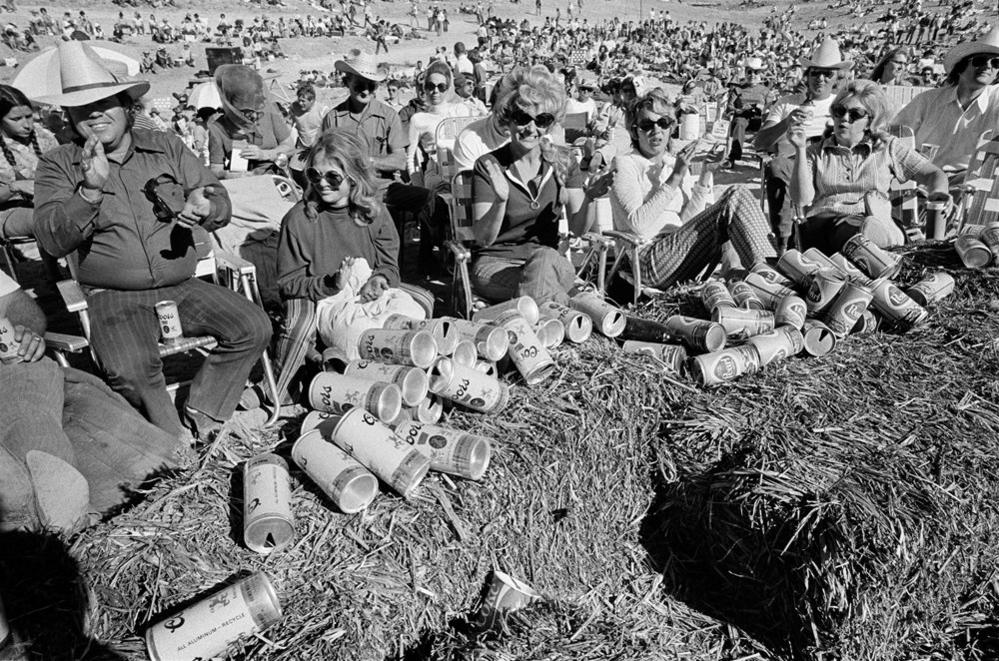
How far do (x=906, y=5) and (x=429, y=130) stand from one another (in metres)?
44.5

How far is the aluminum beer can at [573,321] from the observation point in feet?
9.53

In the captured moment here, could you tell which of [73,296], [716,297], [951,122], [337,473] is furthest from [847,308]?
[73,296]

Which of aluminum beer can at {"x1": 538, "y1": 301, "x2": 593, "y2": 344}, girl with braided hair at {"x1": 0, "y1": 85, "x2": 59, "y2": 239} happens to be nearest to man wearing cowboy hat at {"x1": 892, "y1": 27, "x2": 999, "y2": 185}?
aluminum beer can at {"x1": 538, "y1": 301, "x2": 593, "y2": 344}

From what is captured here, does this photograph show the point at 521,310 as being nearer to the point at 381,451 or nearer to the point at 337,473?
the point at 381,451

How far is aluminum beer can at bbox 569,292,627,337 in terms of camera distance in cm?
305

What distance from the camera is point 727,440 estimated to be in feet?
8.34

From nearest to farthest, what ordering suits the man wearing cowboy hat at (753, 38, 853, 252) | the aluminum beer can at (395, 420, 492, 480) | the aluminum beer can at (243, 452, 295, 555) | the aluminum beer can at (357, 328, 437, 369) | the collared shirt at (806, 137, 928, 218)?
1. the aluminum beer can at (243, 452, 295, 555)
2. the aluminum beer can at (395, 420, 492, 480)
3. the aluminum beer can at (357, 328, 437, 369)
4. the collared shirt at (806, 137, 928, 218)
5. the man wearing cowboy hat at (753, 38, 853, 252)

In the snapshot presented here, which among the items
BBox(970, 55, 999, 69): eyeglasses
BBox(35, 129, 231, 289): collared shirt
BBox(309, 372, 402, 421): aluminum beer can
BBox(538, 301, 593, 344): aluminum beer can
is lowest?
BBox(538, 301, 593, 344): aluminum beer can

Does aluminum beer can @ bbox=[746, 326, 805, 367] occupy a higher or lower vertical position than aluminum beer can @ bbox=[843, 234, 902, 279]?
lower

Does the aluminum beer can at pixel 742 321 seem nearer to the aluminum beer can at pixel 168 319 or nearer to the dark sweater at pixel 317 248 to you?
the dark sweater at pixel 317 248

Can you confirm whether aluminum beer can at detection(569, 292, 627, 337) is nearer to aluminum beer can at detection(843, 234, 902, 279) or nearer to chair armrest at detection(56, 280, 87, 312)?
aluminum beer can at detection(843, 234, 902, 279)

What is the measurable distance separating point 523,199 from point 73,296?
2.37 meters

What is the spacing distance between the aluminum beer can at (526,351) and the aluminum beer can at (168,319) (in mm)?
1678

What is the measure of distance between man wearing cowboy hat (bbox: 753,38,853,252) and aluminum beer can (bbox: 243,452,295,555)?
4.65 metres
